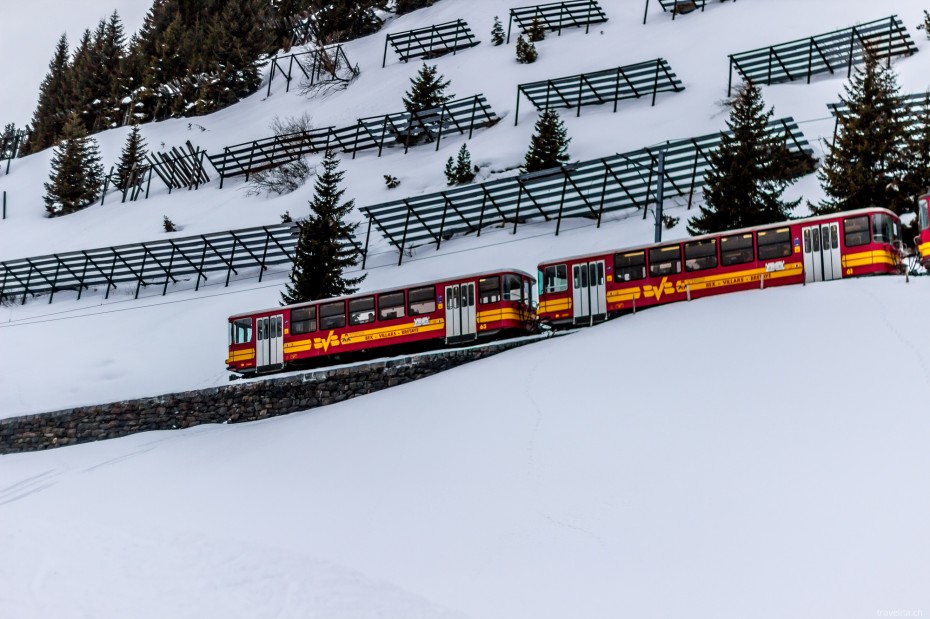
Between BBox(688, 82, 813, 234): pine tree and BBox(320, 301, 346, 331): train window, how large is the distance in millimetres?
11934

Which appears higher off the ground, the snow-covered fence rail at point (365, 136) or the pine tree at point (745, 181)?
the snow-covered fence rail at point (365, 136)

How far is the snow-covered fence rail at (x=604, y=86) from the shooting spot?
48.3 meters

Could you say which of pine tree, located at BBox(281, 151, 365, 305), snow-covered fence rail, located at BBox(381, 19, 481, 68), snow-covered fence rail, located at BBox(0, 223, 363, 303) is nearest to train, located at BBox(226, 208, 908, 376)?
pine tree, located at BBox(281, 151, 365, 305)

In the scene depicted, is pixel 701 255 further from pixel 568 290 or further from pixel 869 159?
pixel 869 159

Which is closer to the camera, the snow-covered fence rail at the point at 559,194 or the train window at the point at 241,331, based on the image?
the train window at the point at 241,331

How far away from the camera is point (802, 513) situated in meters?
15.1

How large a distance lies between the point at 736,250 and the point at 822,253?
2.29 m

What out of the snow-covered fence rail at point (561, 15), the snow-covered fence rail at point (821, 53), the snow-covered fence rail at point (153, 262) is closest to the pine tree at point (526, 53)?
the snow-covered fence rail at point (561, 15)

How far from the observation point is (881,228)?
85.1 feet

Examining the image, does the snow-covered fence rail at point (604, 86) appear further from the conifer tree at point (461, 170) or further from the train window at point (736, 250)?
the train window at point (736, 250)

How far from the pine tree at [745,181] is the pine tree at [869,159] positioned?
5.25ft

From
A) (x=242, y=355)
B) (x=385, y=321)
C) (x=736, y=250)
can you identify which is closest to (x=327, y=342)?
(x=385, y=321)

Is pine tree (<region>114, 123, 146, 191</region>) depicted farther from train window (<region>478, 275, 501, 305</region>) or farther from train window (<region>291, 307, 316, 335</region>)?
train window (<region>478, 275, 501, 305</region>)

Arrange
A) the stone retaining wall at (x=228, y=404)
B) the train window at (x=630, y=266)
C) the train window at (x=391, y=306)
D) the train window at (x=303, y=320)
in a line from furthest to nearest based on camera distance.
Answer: the train window at (x=303, y=320)
the train window at (x=391, y=306)
the train window at (x=630, y=266)
the stone retaining wall at (x=228, y=404)
